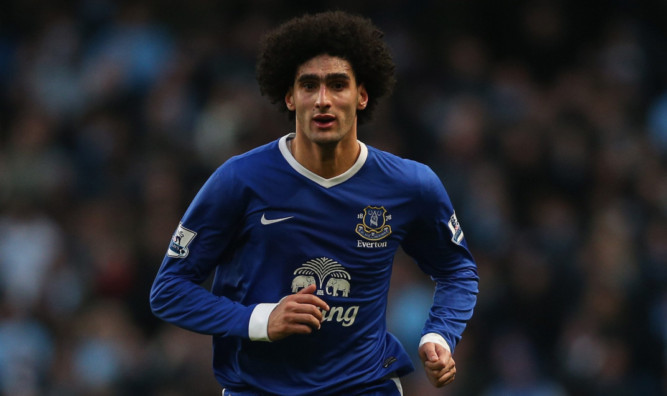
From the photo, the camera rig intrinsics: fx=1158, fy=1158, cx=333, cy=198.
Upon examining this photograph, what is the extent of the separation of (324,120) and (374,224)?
509 mm

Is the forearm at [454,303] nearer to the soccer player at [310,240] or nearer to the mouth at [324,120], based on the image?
the soccer player at [310,240]

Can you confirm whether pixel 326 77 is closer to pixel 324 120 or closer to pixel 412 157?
pixel 324 120

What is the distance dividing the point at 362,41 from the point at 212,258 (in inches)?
44.8

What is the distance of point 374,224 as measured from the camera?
4953 mm

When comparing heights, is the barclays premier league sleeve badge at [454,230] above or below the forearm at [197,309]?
above

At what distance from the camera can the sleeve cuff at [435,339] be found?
493 cm

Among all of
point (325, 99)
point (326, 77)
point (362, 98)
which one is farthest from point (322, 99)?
point (362, 98)

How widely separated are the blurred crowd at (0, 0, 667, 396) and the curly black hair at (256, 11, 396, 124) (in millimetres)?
4337

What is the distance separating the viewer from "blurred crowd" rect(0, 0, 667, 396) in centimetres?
955

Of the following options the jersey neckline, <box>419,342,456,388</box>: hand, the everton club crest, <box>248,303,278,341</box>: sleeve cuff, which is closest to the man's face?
the jersey neckline

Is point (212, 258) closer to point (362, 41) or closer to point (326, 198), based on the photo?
point (326, 198)

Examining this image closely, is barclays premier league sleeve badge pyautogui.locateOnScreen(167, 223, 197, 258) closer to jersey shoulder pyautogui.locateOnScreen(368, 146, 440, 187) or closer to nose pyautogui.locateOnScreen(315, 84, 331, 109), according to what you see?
nose pyautogui.locateOnScreen(315, 84, 331, 109)

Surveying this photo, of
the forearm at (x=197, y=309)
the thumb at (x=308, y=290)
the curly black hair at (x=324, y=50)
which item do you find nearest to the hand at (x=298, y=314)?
the thumb at (x=308, y=290)

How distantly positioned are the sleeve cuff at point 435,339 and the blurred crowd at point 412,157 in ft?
14.1
